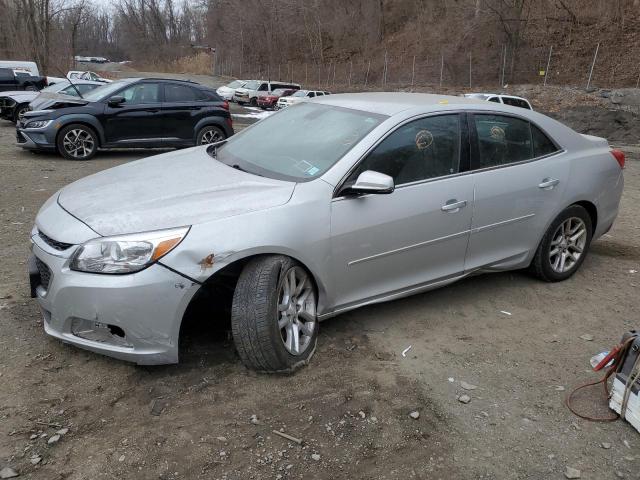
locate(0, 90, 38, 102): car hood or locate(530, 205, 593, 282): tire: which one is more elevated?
locate(0, 90, 38, 102): car hood

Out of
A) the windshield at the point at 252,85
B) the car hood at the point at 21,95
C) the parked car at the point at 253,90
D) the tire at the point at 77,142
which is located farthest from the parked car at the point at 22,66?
the windshield at the point at 252,85

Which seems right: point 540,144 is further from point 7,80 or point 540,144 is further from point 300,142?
point 7,80

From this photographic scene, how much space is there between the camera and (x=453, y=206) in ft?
12.8

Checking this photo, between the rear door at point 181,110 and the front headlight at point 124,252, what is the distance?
27.0 ft

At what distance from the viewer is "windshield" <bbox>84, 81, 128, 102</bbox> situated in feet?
33.5

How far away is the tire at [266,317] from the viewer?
309 centimetres

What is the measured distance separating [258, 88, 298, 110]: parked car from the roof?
1045 inches

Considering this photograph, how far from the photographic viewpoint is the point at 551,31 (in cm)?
3459

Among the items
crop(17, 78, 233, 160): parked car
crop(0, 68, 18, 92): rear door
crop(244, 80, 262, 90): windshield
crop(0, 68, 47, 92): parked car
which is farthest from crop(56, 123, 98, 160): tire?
crop(244, 80, 262, 90): windshield

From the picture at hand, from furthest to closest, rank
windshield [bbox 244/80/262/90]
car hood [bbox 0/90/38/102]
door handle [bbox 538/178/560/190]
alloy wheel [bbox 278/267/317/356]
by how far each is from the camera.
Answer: windshield [bbox 244/80/262/90] → car hood [bbox 0/90/38/102] → door handle [bbox 538/178/560/190] → alloy wheel [bbox 278/267/317/356]

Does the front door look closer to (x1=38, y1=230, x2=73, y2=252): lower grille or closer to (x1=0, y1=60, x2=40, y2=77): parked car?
(x1=38, y1=230, x2=73, y2=252): lower grille

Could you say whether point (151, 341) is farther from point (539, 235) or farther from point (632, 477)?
point (539, 235)

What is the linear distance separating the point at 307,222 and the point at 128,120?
8.05 metres

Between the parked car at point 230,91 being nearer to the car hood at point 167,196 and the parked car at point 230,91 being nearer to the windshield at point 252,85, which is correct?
the windshield at point 252,85
